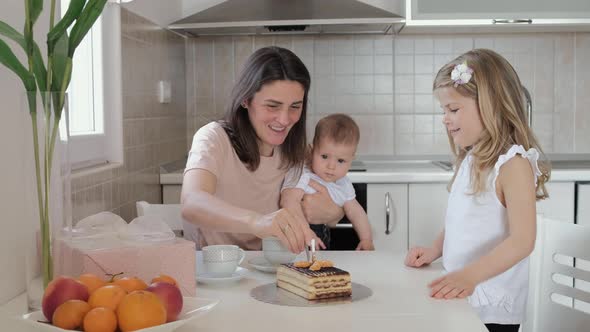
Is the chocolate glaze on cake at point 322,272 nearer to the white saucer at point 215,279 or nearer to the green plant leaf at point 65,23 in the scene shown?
the white saucer at point 215,279

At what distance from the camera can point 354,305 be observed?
1.38 m

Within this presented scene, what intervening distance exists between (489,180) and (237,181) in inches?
29.6

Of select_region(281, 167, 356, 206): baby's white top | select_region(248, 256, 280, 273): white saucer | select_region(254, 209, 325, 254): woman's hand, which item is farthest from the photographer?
select_region(281, 167, 356, 206): baby's white top

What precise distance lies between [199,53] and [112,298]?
8.83ft

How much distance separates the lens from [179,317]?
117 cm

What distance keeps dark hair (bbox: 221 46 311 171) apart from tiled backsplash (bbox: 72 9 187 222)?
0.44m

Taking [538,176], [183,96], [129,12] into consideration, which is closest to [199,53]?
[183,96]

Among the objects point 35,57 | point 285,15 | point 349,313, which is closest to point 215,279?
point 349,313

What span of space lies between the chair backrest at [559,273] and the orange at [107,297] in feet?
3.47

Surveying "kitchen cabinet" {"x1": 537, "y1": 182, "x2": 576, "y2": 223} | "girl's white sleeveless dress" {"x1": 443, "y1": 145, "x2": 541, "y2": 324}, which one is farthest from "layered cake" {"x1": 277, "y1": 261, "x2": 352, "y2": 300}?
"kitchen cabinet" {"x1": 537, "y1": 182, "x2": 576, "y2": 223}

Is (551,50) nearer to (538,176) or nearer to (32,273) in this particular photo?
(538,176)

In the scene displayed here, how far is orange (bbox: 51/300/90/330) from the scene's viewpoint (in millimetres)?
1081

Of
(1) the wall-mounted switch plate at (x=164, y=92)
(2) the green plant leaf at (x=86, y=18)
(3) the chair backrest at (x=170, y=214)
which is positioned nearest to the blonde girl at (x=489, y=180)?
(3) the chair backrest at (x=170, y=214)

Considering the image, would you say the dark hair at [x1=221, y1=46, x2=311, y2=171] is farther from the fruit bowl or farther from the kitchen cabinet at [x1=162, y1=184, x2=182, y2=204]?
the fruit bowl
